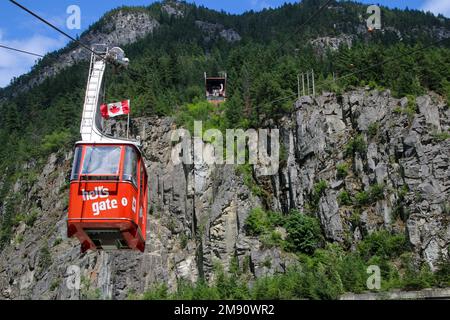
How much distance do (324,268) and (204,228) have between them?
12186mm

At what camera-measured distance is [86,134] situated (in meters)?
14.6

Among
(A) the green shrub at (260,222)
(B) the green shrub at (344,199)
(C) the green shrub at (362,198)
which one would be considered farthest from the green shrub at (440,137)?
(A) the green shrub at (260,222)

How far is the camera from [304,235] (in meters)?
40.8

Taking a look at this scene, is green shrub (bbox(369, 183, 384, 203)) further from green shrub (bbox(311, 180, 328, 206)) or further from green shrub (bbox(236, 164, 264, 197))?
green shrub (bbox(236, 164, 264, 197))

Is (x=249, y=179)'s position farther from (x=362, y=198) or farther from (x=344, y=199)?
(x=362, y=198)

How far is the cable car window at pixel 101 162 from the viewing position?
552 inches

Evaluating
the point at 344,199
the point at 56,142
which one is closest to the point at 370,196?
the point at 344,199

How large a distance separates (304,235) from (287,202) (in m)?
5.66

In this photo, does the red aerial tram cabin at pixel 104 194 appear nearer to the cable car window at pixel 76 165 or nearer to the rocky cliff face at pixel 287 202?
the cable car window at pixel 76 165

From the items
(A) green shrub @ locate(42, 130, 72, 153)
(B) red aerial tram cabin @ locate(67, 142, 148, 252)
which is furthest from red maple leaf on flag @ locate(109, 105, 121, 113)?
(A) green shrub @ locate(42, 130, 72, 153)

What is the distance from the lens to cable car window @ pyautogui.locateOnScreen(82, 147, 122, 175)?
552 inches

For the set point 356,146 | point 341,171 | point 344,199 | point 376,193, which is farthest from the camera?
point 356,146

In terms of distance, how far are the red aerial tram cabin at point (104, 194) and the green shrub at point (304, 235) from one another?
27285 mm
